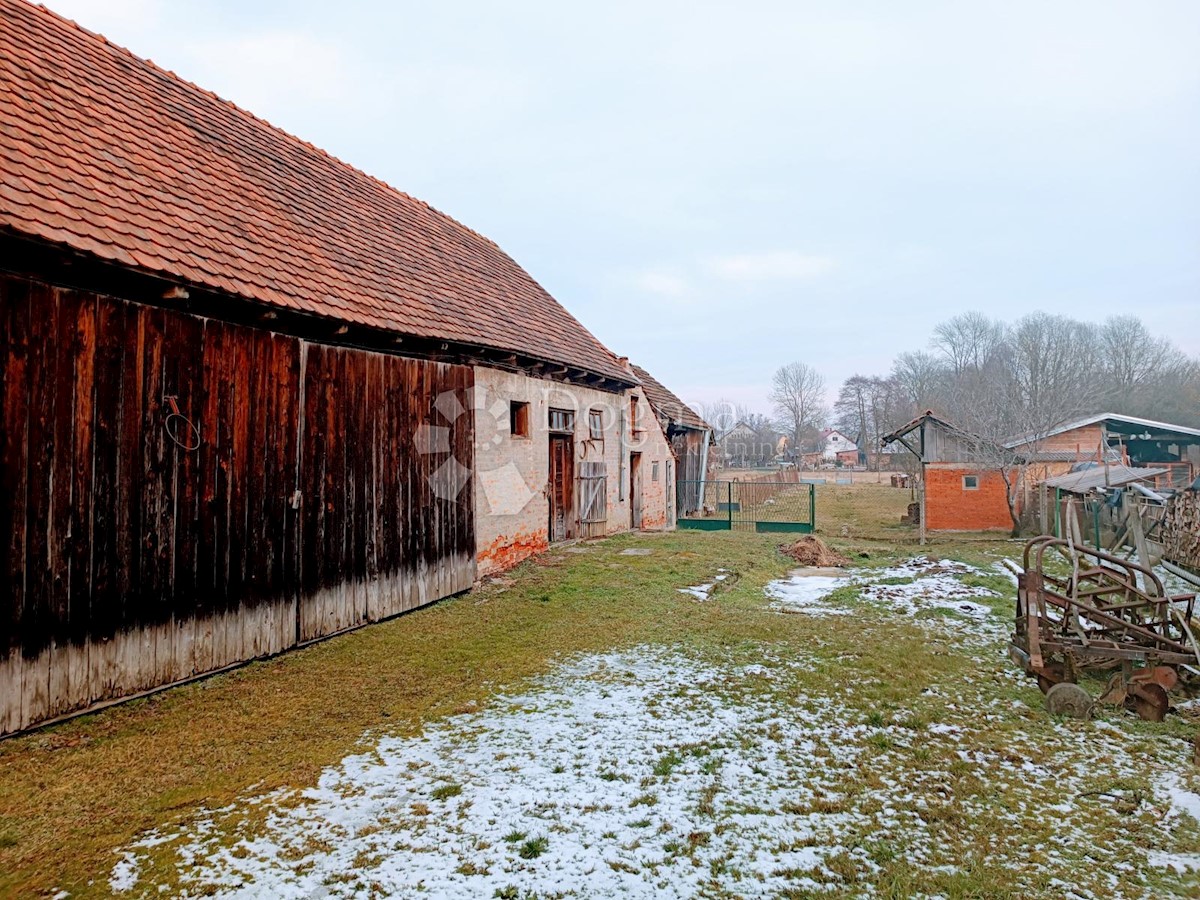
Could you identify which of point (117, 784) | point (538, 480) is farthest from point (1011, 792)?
point (538, 480)

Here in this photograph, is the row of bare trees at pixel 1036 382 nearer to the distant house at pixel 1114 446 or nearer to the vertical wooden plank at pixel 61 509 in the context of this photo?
the distant house at pixel 1114 446

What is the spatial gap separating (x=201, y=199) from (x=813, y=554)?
39.1 feet

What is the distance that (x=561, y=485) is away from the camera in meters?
13.9

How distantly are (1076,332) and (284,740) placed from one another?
223 ft

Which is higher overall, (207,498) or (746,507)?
(207,498)

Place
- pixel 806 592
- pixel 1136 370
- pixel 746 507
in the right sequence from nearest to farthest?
pixel 806 592
pixel 746 507
pixel 1136 370

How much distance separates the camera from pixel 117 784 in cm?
386

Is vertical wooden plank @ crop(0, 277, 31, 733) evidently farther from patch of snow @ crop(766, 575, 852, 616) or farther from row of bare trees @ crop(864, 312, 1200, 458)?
row of bare trees @ crop(864, 312, 1200, 458)

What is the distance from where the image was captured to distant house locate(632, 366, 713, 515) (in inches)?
891

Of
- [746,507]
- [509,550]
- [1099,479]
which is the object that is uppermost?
[1099,479]

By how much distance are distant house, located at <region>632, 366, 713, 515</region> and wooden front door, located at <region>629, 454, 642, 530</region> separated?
3.33m

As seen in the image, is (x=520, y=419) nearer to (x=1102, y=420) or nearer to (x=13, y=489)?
(x=13, y=489)

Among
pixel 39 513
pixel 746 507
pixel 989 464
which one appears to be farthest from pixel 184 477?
pixel 989 464

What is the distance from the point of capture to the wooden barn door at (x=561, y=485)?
44.5 feet
